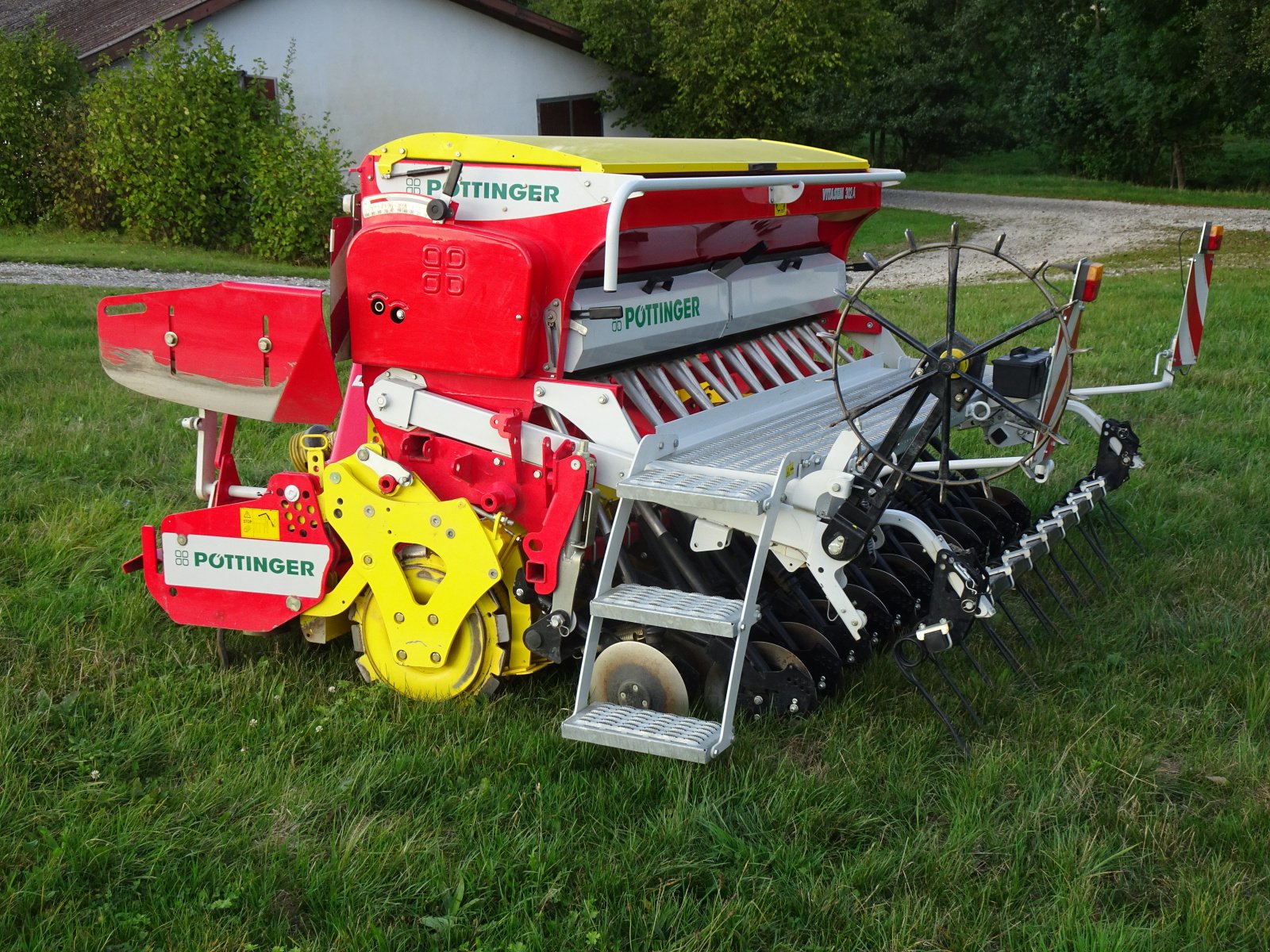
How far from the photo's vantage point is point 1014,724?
13.8 feet

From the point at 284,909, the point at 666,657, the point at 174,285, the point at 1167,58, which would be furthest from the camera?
the point at 1167,58

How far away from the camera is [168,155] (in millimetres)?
16953

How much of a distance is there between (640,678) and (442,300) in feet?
4.61

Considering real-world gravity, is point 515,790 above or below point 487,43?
below

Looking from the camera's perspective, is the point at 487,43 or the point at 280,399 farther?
the point at 487,43

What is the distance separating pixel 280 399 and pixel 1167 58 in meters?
27.2

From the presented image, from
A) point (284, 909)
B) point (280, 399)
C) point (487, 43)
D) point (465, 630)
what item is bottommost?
point (284, 909)

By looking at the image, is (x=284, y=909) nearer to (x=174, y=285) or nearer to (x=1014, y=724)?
(x=1014, y=724)

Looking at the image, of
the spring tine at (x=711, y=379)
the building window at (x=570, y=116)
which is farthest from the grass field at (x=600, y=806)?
the building window at (x=570, y=116)

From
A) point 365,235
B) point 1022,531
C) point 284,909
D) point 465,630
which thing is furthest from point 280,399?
point 1022,531

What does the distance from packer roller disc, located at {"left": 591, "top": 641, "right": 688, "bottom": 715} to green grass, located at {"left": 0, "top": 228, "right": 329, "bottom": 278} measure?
11887 mm

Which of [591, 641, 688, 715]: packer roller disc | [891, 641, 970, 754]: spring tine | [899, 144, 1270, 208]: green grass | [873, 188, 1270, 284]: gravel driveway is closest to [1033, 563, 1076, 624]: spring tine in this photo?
[891, 641, 970, 754]: spring tine

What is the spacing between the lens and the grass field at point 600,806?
3207 millimetres

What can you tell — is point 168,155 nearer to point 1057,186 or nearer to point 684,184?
point 684,184
